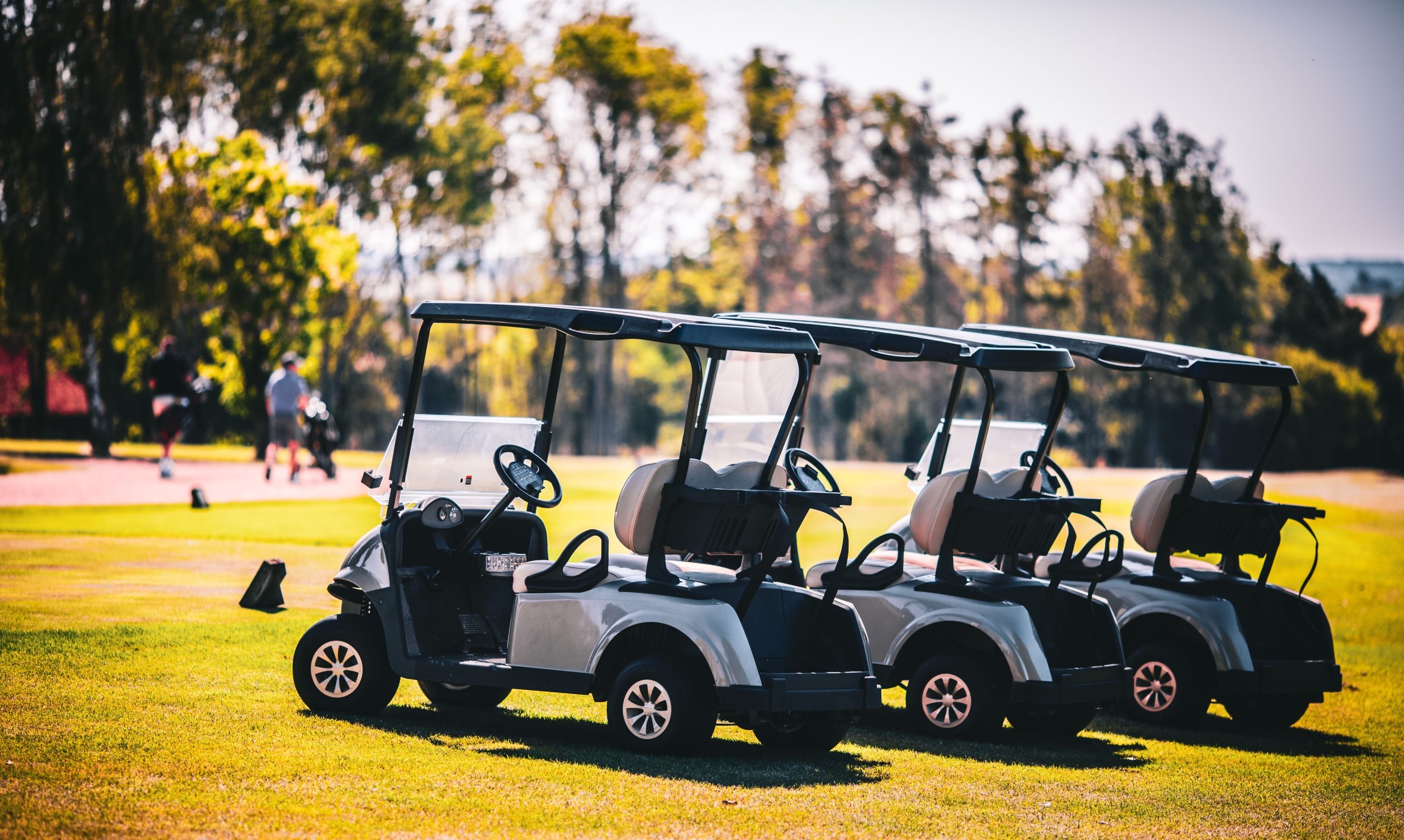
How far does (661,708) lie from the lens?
291 inches

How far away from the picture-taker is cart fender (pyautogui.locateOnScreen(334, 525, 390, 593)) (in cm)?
814

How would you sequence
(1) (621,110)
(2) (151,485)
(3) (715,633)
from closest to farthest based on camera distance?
(3) (715,633), (2) (151,485), (1) (621,110)

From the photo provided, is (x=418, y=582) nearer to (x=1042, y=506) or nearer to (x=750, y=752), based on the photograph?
(x=750, y=752)

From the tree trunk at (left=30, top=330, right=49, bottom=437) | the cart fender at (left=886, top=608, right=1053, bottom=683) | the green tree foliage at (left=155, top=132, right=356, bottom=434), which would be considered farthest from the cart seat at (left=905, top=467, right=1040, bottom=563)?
the tree trunk at (left=30, top=330, right=49, bottom=437)

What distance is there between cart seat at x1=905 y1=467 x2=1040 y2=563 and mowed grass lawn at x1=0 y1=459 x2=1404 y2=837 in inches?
46.3

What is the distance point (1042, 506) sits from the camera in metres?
9.09

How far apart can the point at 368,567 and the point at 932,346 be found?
3.31m

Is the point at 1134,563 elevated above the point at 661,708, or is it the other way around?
the point at 1134,563

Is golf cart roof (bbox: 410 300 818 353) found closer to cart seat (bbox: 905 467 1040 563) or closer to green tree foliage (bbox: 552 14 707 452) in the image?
cart seat (bbox: 905 467 1040 563)

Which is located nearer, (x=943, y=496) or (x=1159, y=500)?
(x=943, y=496)

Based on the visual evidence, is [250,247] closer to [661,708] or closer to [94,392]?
[94,392]

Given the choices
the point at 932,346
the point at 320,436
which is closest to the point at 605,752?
the point at 932,346

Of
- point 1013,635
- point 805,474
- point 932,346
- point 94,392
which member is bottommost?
point 1013,635

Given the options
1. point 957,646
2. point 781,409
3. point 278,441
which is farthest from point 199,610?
point 278,441
